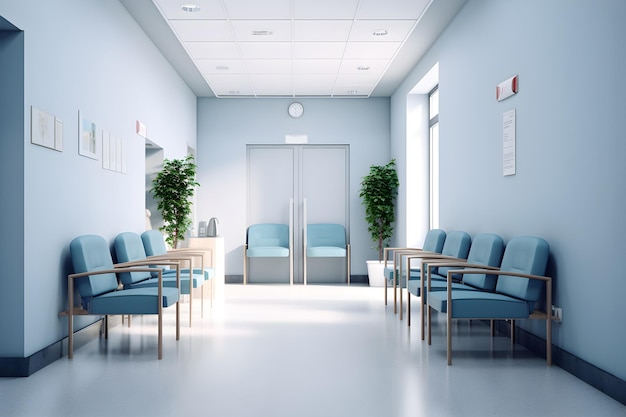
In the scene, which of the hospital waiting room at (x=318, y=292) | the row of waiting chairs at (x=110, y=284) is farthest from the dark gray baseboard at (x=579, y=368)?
the row of waiting chairs at (x=110, y=284)

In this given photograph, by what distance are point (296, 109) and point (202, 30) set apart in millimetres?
3904

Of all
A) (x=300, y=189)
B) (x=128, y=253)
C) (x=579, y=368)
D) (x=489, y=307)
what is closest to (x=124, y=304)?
(x=128, y=253)

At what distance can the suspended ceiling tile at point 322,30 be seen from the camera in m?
6.51

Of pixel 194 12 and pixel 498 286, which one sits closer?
pixel 498 286

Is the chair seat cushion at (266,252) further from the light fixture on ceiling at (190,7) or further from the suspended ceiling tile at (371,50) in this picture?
the light fixture on ceiling at (190,7)

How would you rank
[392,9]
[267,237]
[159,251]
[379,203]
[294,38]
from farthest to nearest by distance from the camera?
[267,237] → [379,203] → [294,38] → [159,251] → [392,9]

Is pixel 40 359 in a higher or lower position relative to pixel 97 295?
lower

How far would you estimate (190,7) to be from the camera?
5.99 m

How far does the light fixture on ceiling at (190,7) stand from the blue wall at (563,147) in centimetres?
287

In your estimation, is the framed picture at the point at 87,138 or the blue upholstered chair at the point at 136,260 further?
the blue upholstered chair at the point at 136,260

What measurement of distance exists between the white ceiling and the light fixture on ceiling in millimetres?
54

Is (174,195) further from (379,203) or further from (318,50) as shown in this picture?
(379,203)

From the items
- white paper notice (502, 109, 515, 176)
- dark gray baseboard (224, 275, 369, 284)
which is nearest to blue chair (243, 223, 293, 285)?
dark gray baseboard (224, 275, 369, 284)

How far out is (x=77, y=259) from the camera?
15.0ft
